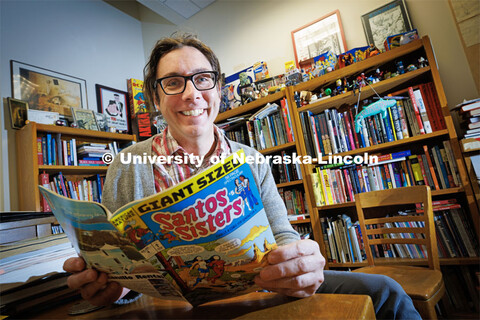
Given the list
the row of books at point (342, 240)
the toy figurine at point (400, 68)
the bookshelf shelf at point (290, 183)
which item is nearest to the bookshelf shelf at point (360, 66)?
the toy figurine at point (400, 68)

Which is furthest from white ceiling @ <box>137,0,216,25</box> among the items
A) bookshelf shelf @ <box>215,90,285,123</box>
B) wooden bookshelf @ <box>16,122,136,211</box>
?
wooden bookshelf @ <box>16,122,136,211</box>

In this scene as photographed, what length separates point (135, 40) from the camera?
10.8 feet

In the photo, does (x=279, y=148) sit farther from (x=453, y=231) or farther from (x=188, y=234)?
(x=188, y=234)

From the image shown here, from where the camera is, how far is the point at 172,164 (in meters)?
0.92

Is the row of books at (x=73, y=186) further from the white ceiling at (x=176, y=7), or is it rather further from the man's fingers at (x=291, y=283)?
the man's fingers at (x=291, y=283)

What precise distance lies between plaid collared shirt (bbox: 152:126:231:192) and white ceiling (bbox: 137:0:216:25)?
7.79 ft

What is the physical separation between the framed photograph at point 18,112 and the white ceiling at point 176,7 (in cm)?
151

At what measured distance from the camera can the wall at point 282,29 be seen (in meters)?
1.79

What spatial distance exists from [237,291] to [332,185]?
1.57m

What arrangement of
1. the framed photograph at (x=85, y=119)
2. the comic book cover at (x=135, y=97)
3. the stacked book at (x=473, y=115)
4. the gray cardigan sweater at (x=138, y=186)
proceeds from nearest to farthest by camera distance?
the gray cardigan sweater at (x=138, y=186) → the stacked book at (x=473, y=115) → the framed photograph at (x=85, y=119) → the comic book cover at (x=135, y=97)

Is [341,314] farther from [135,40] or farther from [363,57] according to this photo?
[135,40]

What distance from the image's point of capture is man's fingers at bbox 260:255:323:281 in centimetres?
42

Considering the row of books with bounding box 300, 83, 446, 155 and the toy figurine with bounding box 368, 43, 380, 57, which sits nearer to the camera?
the row of books with bounding box 300, 83, 446, 155

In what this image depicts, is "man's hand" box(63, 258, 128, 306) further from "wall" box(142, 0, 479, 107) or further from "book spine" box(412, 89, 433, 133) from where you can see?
"wall" box(142, 0, 479, 107)
